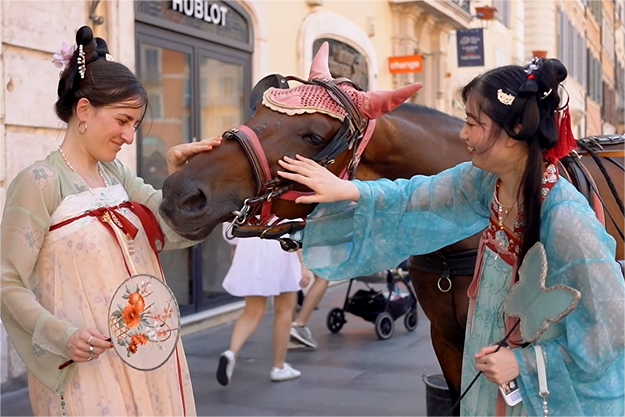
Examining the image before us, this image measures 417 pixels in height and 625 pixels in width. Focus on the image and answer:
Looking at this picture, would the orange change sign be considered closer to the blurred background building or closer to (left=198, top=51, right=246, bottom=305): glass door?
the blurred background building

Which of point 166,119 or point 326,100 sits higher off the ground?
point 166,119

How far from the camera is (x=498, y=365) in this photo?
185cm

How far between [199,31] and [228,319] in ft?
9.76

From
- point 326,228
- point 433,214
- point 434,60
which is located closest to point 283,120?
point 326,228

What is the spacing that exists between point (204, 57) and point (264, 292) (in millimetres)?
3264

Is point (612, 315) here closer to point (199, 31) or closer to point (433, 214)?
point (433, 214)

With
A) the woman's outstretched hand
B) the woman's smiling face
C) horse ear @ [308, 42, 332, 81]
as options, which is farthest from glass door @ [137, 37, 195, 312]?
the woman's smiling face

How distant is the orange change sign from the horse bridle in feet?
32.5

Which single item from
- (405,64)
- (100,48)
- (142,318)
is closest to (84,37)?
(100,48)

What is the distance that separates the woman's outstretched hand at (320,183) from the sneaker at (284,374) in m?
3.82

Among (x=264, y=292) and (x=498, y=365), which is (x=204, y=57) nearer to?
(x=264, y=292)

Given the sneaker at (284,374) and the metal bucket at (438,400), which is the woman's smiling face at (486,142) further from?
the sneaker at (284,374)

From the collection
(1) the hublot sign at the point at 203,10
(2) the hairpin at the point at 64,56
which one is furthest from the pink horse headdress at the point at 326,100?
(1) the hublot sign at the point at 203,10

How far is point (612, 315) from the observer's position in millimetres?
1804
